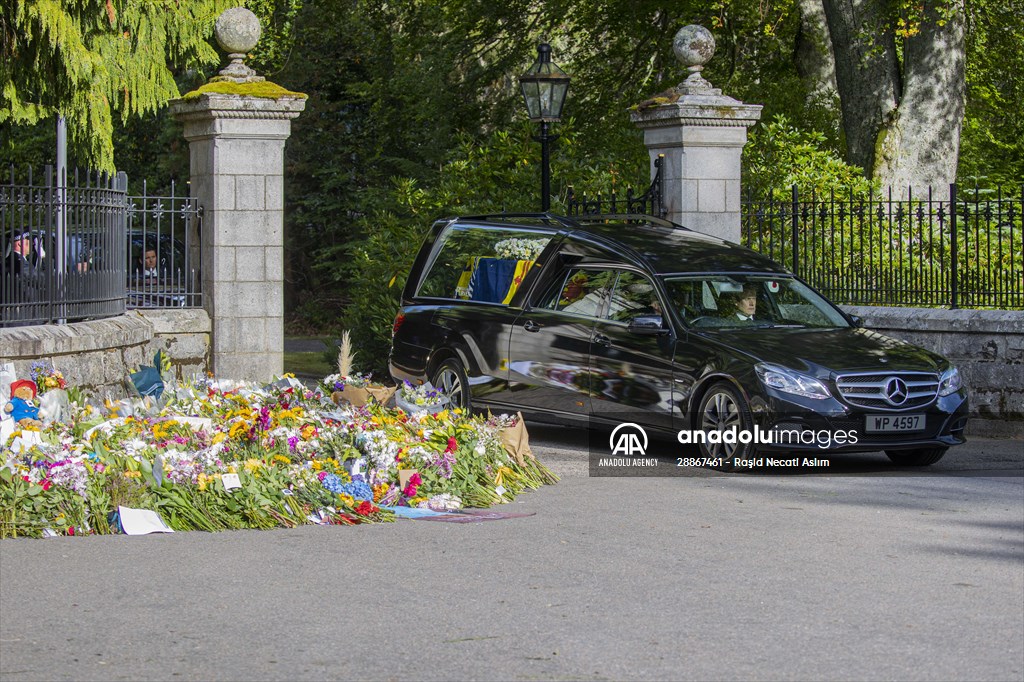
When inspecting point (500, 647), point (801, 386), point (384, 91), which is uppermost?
point (384, 91)

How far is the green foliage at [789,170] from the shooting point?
18.7 m

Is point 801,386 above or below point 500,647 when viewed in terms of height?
above

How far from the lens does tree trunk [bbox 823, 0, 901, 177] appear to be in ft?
72.4

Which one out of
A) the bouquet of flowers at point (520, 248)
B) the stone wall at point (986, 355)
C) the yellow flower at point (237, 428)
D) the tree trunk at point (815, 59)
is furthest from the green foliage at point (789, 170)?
the yellow flower at point (237, 428)

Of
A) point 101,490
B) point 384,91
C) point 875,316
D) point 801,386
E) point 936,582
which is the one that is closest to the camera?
point 936,582

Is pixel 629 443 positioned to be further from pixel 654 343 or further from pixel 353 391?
pixel 353 391

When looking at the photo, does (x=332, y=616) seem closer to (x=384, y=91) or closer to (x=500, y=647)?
(x=500, y=647)

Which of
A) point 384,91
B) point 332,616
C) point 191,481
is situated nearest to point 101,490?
point 191,481

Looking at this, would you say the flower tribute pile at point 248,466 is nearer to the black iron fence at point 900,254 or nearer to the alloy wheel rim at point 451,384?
the alloy wheel rim at point 451,384

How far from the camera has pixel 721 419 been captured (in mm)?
11125

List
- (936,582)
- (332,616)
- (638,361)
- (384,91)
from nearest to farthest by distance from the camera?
(332,616) → (936,582) → (638,361) → (384,91)

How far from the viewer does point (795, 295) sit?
1239 cm

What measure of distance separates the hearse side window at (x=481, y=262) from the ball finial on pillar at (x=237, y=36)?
120 inches

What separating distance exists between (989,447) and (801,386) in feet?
9.79
